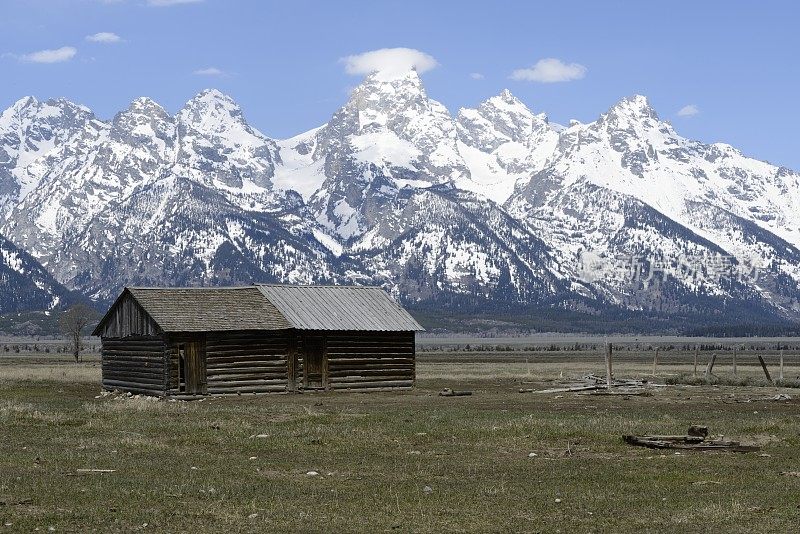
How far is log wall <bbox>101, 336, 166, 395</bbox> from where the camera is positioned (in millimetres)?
56031

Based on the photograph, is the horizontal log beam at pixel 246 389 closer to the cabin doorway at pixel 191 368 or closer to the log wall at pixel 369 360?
the cabin doorway at pixel 191 368

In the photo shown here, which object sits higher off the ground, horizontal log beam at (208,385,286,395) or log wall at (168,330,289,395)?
log wall at (168,330,289,395)

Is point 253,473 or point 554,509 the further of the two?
point 253,473

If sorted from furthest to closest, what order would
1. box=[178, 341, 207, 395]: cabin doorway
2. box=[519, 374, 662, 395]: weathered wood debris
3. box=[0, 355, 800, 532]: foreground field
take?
1. box=[178, 341, 207, 395]: cabin doorway
2. box=[519, 374, 662, 395]: weathered wood debris
3. box=[0, 355, 800, 532]: foreground field

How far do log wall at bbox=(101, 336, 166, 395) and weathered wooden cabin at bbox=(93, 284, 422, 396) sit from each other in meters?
0.05

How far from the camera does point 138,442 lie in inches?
1230

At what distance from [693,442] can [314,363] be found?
32.0 m

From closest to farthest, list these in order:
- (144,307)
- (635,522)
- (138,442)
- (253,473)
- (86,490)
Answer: (635,522) → (86,490) → (253,473) → (138,442) → (144,307)

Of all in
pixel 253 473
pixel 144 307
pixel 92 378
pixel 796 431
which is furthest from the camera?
pixel 92 378

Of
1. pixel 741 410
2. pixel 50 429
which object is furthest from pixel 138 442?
pixel 741 410

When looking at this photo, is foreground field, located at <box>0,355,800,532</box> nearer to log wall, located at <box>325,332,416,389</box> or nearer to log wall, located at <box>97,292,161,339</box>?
log wall, located at <box>97,292,161,339</box>

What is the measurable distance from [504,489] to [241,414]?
1794 cm

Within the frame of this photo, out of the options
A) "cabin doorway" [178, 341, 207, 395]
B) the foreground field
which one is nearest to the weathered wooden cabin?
"cabin doorway" [178, 341, 207, 395]

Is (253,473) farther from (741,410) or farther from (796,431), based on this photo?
(741,410)
